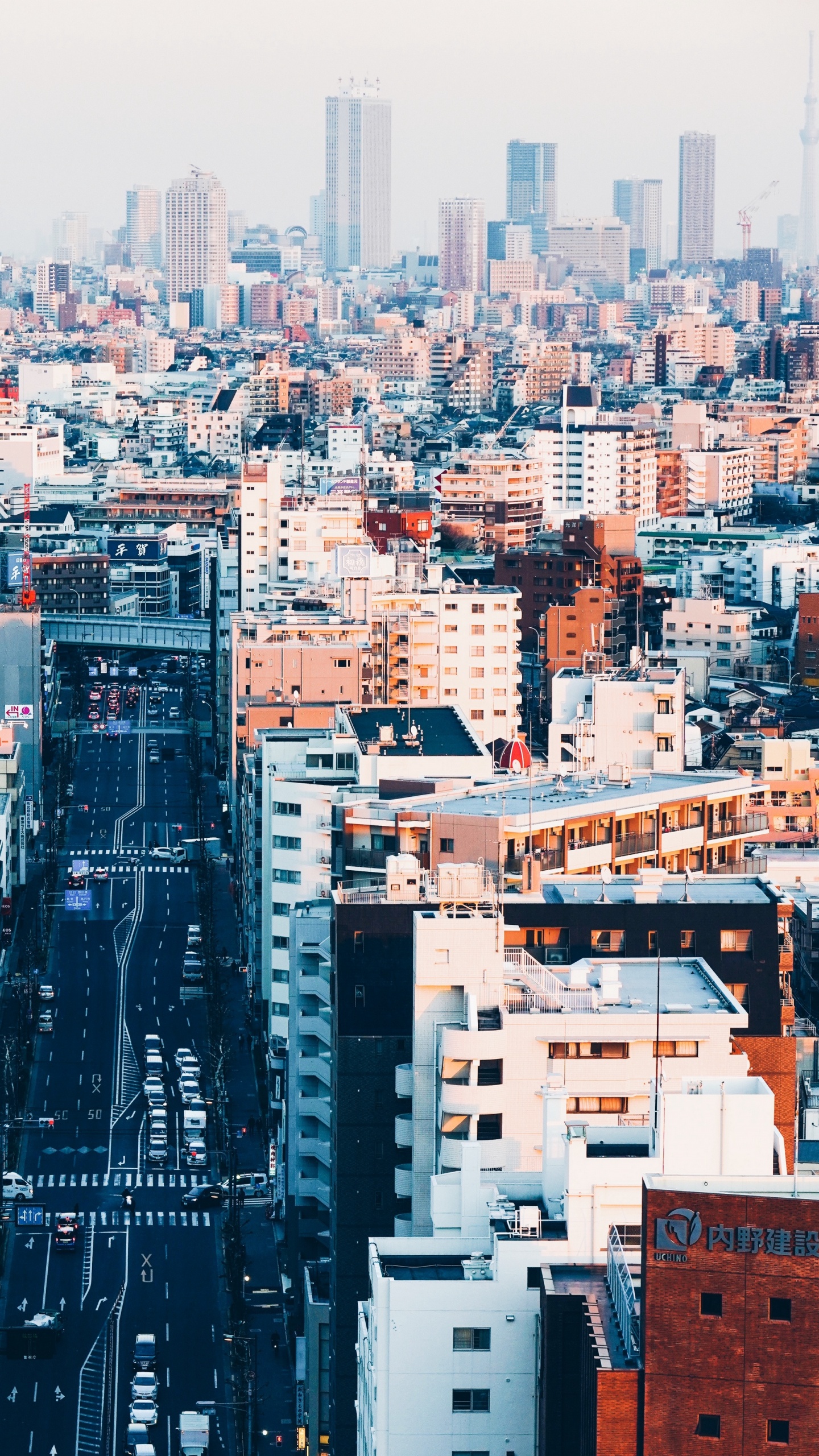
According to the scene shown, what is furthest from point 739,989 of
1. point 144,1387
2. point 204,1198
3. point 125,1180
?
point 125,1180

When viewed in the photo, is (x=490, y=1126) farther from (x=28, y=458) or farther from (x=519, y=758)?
(x=28, y=458)

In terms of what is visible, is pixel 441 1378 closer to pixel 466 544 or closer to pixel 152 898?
pixel 152 898

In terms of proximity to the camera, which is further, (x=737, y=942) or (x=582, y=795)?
(x=582, y=795)

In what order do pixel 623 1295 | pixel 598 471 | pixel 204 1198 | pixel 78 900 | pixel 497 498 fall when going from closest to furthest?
pixel 623 1295 → pixel 204 1198 → pixel 78 900 → pixel 497 498 → pixel 598 471

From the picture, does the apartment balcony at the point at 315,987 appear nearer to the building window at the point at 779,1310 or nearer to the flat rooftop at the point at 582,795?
the flat rooftop at the point at 582,795

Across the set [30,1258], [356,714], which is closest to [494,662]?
[356,714]

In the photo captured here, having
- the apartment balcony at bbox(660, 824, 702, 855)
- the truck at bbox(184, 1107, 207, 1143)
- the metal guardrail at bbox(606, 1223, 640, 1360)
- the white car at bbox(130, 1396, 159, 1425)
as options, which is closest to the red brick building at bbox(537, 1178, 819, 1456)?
the metal guardrail at bbox(606, 1223, 640, 1360)

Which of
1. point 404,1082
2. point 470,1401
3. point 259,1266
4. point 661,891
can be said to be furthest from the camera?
point 259,1266

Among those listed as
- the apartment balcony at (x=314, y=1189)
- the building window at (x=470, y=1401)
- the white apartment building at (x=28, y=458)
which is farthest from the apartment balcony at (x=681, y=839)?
the white apartment building at (x=28, y=458)
